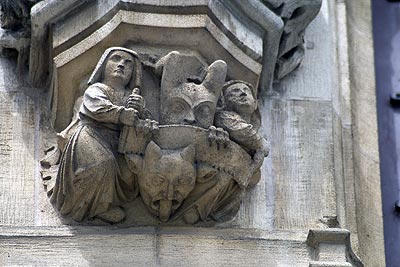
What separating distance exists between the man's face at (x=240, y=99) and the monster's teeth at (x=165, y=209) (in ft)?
1.52

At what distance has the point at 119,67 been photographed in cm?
700

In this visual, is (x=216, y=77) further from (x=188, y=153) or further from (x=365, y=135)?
(x=365, y=135)

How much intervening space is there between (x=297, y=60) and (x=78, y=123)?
1058 mm

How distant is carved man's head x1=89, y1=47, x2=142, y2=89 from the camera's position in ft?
22.9

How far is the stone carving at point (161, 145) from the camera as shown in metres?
6.83

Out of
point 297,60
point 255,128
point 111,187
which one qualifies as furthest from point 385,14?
point 111,187

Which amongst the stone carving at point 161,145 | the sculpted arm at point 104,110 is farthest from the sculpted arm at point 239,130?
the sculpted arm at point 104,110

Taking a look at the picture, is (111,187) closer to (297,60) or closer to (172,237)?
(172,237)

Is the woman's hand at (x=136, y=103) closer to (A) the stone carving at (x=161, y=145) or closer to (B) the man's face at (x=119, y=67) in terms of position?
(A) the stone carving at (x=161, y=145)

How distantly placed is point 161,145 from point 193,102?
219 mm

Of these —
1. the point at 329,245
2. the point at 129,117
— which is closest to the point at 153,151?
the point at 129,117

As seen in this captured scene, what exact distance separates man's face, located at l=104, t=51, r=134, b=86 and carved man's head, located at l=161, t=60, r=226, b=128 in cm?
16

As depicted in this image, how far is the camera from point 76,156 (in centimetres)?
A: 684

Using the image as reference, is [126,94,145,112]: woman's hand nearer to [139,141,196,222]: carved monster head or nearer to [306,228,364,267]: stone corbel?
[139,141,196,222]: carved monster head
